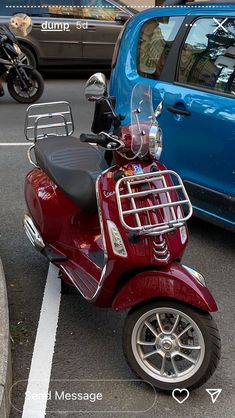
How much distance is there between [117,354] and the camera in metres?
Result: 3.09

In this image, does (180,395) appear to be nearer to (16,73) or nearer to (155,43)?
(155,43)

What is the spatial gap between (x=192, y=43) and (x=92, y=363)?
253 centimetres

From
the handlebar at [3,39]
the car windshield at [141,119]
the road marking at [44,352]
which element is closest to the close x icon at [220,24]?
the car windshield at [141,119]

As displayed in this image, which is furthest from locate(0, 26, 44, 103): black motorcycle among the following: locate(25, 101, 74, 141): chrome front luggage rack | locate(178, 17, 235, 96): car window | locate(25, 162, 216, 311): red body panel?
locate(25, 162, 216, 311): red body panel

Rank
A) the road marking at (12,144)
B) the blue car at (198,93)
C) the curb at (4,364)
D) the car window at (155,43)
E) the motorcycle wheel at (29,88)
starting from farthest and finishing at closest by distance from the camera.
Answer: the motorcycle wheel at (29,88) → the road marking at (12,144) → the car window at (155,43) → the blue car at (198,93) → the curb at (4,364)

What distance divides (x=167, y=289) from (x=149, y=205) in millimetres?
406

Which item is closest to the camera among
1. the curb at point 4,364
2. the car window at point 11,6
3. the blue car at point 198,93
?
the curb at point 4,364

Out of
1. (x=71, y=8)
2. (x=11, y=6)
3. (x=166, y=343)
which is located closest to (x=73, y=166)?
(x=166, y=343)

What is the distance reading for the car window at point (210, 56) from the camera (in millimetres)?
4055

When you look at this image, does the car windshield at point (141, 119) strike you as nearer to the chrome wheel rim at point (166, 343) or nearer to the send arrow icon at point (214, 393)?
the chrome wheel rim at point (166, 343)

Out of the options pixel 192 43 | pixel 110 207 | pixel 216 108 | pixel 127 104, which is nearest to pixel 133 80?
pixel 127 104

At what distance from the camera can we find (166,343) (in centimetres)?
278

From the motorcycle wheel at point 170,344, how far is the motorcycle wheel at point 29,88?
23.4 ft

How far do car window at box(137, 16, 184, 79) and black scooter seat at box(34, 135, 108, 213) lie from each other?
1.08m
